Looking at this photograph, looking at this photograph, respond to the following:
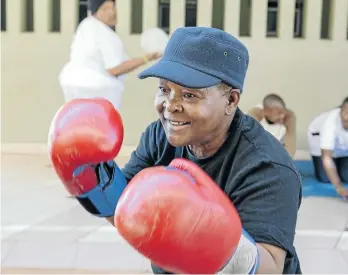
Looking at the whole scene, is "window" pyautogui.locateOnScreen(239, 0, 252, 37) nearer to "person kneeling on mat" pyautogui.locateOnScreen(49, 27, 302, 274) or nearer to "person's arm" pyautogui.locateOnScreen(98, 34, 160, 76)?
"person's arm" pyautogui.locateOnScreen(98, 34, 160, 76)

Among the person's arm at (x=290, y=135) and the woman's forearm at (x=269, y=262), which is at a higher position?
the woman's forearm at (x=269, y=262)

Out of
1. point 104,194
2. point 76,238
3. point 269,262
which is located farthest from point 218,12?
point 269,262

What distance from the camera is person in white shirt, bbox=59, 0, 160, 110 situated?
436 cm

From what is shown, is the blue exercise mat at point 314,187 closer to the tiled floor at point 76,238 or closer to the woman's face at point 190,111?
the tiled floor at point 76,238

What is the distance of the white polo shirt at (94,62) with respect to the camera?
14.3 feet

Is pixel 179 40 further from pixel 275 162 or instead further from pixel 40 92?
pixel 40 92

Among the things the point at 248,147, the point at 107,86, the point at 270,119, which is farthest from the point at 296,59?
the point at 248,147

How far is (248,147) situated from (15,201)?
140 inches

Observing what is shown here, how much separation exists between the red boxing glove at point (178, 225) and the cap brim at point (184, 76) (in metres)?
0.22

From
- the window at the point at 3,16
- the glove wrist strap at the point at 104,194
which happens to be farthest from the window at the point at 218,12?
→ the glove wrist strap at the point at 104,194

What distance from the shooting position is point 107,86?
14.7 ft

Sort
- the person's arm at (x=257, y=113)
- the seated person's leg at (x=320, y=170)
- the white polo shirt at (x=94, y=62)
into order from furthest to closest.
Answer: the seated person's leg at (x=320, y=170) → the person's arm at (x=257, y=113) → the white polo shirt at (x=94, y=62)

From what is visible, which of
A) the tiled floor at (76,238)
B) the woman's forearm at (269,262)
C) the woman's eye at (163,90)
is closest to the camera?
the woman's forearm at (269,262)

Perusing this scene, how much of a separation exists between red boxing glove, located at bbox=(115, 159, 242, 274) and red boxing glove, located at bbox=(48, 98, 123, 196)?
1.41 feet
